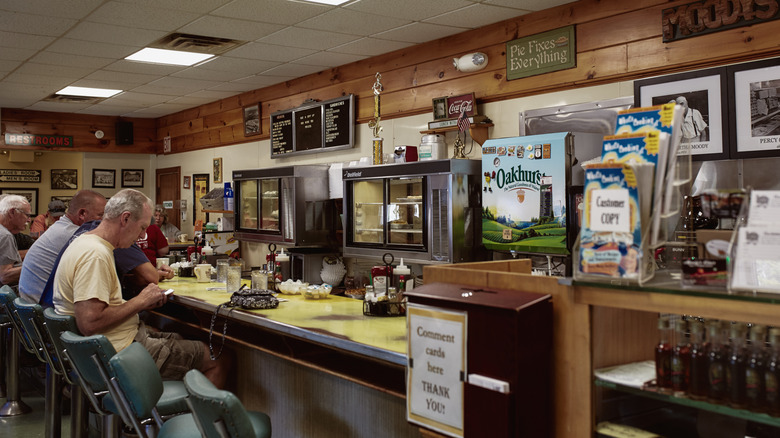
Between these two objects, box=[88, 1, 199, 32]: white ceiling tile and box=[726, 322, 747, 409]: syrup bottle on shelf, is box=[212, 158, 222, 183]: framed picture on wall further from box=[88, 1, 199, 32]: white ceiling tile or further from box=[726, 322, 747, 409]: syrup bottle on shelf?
box=[726, 322, 747, 409]: syrup bottle on shelf

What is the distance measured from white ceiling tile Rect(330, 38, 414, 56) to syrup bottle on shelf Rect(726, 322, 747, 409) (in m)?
4.39

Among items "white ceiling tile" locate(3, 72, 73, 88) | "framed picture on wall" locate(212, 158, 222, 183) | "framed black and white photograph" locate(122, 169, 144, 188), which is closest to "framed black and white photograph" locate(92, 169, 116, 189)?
"framed black and white photograph" locate(122, 169, 144, 188)

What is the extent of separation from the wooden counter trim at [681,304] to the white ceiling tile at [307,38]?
4.04 m

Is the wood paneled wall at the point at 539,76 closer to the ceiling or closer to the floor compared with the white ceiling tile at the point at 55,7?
closer to the floor

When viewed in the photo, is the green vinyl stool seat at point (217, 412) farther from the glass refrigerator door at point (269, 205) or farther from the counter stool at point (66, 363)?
the glass refrigerator door at point (269, 205)

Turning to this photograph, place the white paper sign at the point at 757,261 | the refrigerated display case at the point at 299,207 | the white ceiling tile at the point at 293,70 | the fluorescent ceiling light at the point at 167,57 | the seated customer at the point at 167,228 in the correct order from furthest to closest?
1. the seated customer at the point at 167,228
2. the white ceiling tile at the point at 293,70
3. the refrigerated display case at the point at 299,207
4. the fluorescent ceiling light at the point at 167,57
5. the white paper sign at the point at 757,261

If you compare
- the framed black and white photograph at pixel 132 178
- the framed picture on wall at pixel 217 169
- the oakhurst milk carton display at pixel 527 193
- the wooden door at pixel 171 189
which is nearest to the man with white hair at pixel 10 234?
the framed picture on wall at pixel 217 169

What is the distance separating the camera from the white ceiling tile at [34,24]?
484 centimetres

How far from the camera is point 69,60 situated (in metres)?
→ 6.30

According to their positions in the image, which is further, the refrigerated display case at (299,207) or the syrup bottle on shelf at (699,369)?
the refrigerated display case at (299,207)

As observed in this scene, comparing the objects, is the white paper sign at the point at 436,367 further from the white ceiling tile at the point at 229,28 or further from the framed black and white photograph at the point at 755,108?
the white ceiling tile at the point at 229,28

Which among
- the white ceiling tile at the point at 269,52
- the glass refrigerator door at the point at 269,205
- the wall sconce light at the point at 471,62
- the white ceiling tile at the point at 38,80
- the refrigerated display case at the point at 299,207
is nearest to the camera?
the wall sconce light at the point at 471,62

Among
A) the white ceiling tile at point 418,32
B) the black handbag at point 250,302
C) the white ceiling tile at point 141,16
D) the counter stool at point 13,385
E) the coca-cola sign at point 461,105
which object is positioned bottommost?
the counter stool at point 13,385

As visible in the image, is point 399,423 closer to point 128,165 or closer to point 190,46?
point 190,46
